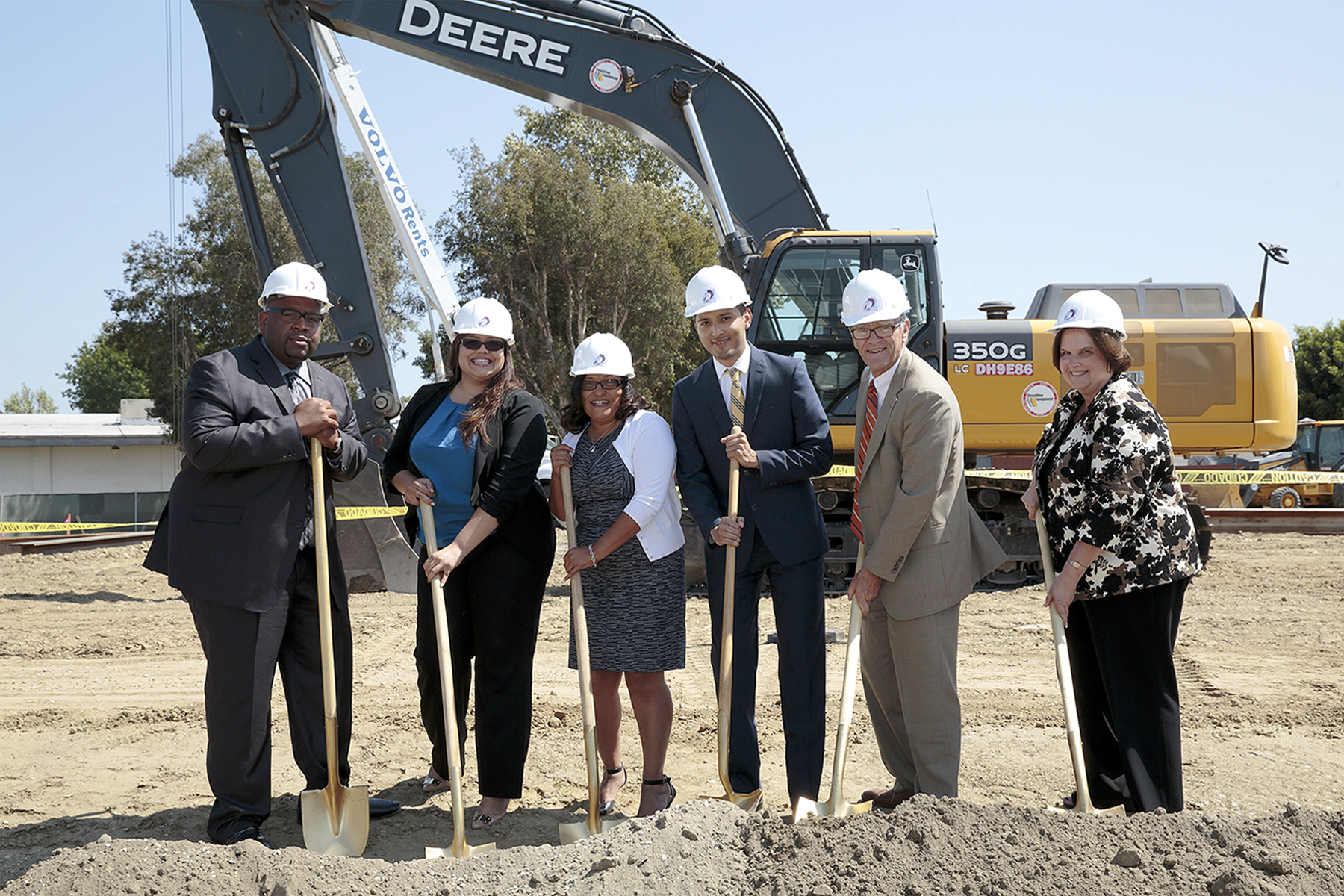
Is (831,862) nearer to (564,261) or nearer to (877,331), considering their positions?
(877,331)

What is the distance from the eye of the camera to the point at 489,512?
4008 mm

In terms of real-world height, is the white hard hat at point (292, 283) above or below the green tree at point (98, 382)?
below

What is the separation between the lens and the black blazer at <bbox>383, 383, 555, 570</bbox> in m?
4.06

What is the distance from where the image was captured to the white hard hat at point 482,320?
4.12 metres

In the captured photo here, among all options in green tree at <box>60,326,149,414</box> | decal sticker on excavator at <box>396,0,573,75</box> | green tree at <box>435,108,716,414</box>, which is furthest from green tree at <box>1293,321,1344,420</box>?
green tree at <box>60,326,149,414</box>

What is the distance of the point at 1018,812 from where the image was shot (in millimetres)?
3381

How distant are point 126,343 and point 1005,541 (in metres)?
24.0

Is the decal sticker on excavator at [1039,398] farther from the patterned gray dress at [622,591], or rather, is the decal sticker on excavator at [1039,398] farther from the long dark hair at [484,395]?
the long dark hair at [484,395]

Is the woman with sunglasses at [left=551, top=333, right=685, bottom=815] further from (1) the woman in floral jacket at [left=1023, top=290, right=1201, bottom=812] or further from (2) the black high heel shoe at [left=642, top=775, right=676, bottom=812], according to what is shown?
(1) the woman in floral jacket at [left=1023, top=290, right=1201, bottom=812]

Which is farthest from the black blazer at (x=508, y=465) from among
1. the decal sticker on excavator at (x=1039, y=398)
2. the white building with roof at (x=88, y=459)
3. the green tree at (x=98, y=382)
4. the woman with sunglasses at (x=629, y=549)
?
the green tree at (x=98, y=382)

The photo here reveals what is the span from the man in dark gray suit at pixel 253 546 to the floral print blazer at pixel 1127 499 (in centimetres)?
281

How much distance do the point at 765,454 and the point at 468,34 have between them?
247 inches

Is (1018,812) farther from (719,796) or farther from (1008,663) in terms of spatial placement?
(1008,663)

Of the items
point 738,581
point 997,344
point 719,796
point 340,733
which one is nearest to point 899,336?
point 738,581
